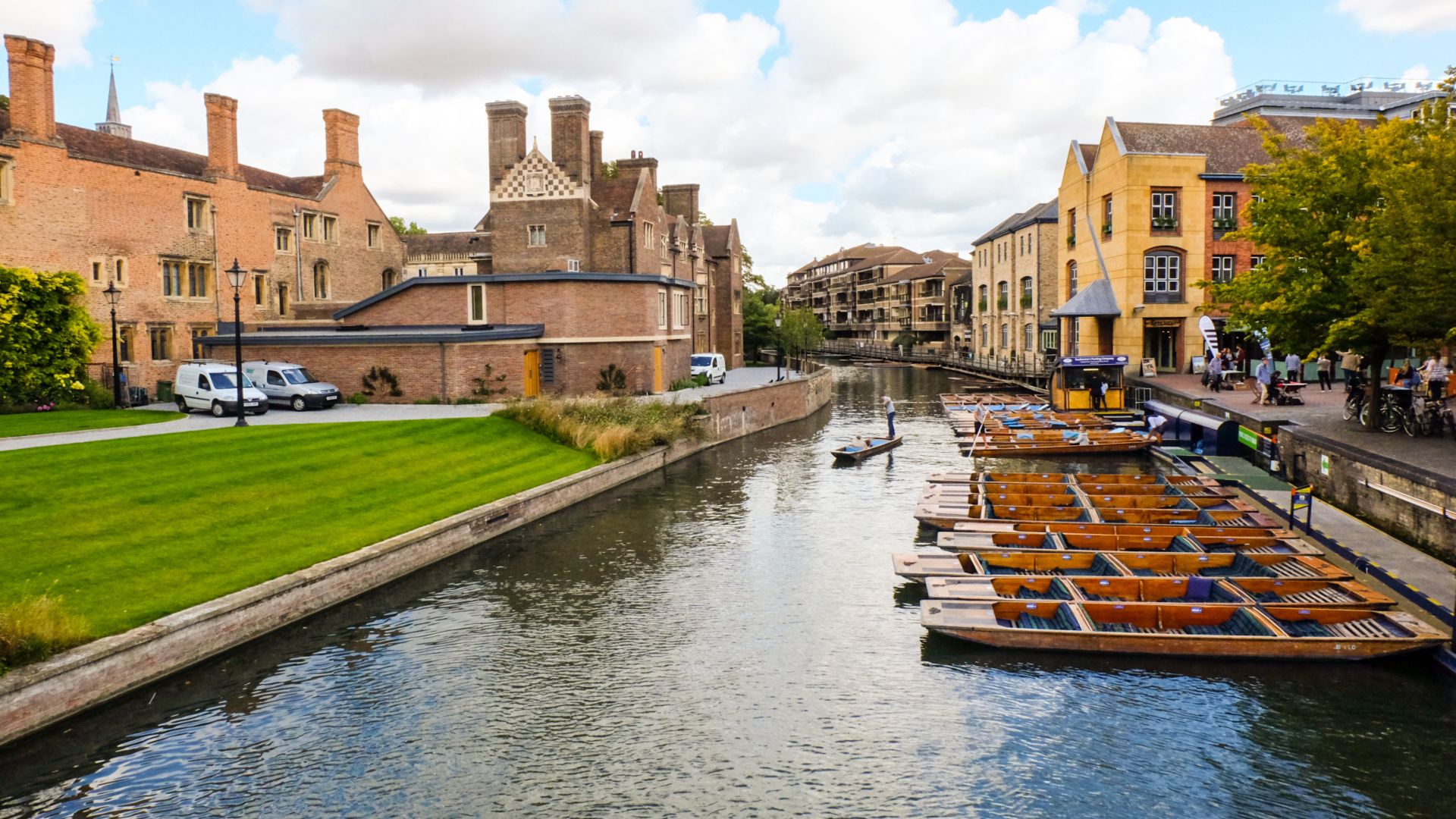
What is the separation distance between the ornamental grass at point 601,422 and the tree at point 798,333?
2910 cm

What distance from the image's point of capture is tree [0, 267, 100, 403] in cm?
3002

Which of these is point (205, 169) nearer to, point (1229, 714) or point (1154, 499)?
point (1154, 499)

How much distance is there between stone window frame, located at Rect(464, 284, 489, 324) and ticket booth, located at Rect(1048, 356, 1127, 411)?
2593 cm

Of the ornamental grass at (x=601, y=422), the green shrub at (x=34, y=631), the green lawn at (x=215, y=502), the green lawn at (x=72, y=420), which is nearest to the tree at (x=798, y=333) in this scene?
the ornamental grass at (x=601, y=422)

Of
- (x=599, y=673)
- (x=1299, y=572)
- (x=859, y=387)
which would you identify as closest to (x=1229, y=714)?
(x=1299, y=572)

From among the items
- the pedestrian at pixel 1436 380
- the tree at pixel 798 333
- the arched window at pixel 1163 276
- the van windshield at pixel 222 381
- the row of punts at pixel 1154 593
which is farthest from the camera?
the tree at pixel 798 333

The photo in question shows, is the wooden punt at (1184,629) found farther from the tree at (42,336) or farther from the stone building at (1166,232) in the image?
the stone building at (1166,232)

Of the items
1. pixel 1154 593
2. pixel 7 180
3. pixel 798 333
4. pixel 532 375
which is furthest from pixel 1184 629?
pixel 798 333

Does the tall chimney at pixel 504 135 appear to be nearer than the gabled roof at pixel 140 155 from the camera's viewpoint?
No

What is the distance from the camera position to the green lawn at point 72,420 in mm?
24625

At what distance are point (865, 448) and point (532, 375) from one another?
13033 millimetres

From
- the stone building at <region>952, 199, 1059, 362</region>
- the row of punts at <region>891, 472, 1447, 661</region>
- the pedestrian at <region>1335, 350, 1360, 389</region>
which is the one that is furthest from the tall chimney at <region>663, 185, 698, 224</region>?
the row of punts at <region>891, 472, 1447, 661</region>

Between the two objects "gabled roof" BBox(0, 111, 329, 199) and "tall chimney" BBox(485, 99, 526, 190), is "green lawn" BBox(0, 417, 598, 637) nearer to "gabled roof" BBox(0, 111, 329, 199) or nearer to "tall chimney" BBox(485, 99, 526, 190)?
"gabled roof" BBox(0, 111, 329, 199)

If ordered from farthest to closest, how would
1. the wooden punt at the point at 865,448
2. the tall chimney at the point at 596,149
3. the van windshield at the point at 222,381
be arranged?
the tall chimney at the point at 596,149
the wooden punt at the point at 865,448
the van windshield at the point at 222,381
